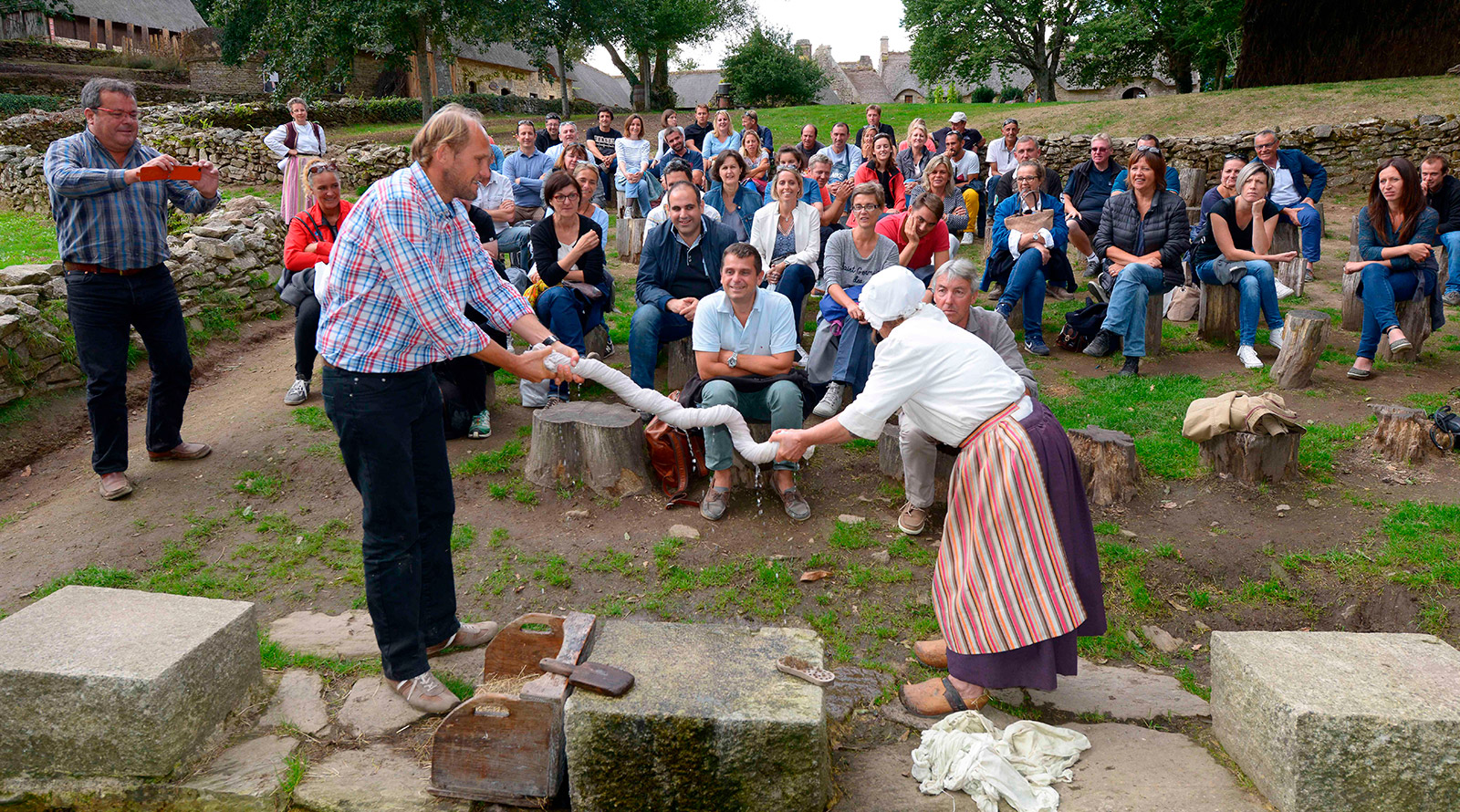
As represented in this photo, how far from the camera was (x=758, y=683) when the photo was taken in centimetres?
288

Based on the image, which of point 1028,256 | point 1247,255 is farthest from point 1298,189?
point 1028,256

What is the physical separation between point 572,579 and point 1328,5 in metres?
20.6

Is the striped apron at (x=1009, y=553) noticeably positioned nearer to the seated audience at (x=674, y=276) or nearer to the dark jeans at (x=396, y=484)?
the dark jeans at (x=396, y=484)

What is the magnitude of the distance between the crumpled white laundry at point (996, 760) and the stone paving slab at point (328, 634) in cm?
229

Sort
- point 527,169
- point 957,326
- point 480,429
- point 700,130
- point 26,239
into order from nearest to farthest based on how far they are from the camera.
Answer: point 957,326
point 480,429
point 527,169
point 26,239
point 700,130

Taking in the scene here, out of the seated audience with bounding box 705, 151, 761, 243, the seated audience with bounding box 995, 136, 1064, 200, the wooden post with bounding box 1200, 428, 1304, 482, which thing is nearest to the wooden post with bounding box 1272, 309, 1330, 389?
the wooden post with bounding box 1200, 428, 1304, 482

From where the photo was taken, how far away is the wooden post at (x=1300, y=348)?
6270mm

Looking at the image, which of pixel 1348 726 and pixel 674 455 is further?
pixel 674 455

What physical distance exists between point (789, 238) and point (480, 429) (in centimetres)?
315

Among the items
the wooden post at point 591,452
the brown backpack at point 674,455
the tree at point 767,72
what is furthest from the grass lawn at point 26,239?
the tree at point 767,72

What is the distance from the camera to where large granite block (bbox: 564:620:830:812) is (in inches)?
105

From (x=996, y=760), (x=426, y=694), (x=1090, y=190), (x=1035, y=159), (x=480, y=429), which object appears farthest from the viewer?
(x=1035, y=159)

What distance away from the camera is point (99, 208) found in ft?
15.9

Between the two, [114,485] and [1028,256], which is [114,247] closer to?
[114,485]
